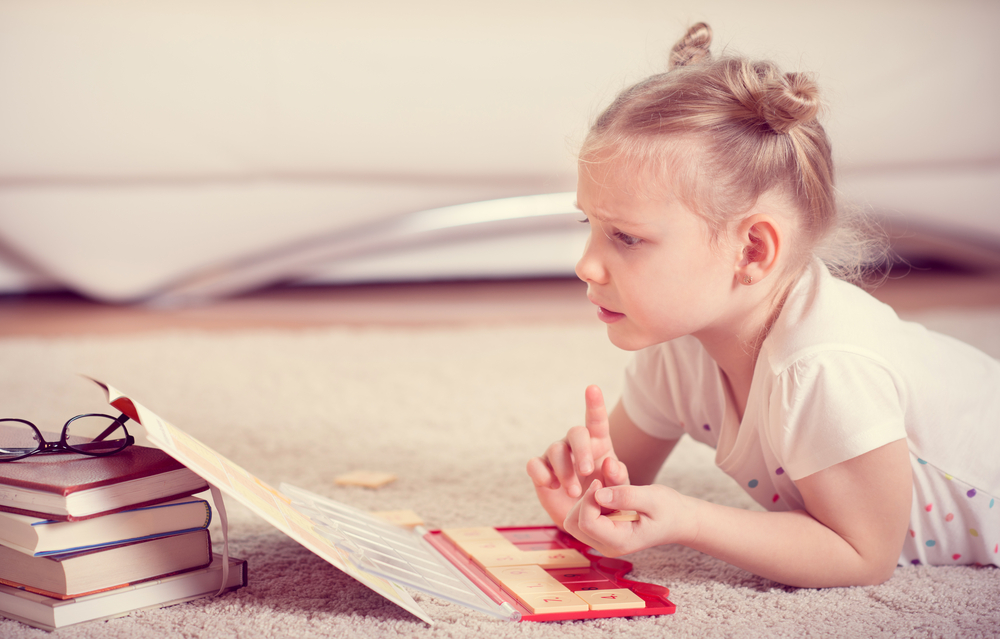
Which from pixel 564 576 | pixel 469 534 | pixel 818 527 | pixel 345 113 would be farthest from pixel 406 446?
pixel 345 113

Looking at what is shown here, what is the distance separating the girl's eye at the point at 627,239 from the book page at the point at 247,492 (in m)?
0.32

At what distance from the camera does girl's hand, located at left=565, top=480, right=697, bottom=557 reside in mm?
625

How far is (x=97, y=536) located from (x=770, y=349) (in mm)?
529

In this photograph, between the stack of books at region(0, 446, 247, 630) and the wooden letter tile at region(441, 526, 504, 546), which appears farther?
the wooden letter tile at region(441, 526, 504, 546)

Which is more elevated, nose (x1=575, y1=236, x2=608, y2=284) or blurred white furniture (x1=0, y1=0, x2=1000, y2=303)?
blurred white furniture (x1=0, y1=0, x2=1000, y2=303)

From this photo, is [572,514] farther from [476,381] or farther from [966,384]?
[476,381]

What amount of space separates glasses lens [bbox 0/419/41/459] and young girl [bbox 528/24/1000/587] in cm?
39

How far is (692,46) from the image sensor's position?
0.77 m

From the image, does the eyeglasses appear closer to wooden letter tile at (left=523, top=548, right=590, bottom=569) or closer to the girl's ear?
wooden letter tile at (left=523, top=548, right=590, bottom=569)

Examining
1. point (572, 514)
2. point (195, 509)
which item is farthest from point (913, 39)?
point (195, 509)

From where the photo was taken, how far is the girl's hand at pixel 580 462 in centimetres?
67

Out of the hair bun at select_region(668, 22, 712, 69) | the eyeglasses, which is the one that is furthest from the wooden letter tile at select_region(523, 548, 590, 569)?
the hair bun at select_region(668, 22, 712, 69)

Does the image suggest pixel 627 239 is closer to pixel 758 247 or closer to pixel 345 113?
pixel 758 247

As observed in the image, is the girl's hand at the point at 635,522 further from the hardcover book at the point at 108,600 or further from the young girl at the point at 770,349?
the hardcover book at the point at 108,600
